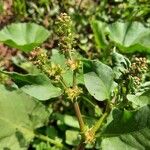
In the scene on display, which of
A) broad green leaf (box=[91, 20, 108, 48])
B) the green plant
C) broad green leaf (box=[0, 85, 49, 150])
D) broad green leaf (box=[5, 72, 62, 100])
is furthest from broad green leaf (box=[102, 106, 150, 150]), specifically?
broad green leaf (box=[91, 20, 108, 48])

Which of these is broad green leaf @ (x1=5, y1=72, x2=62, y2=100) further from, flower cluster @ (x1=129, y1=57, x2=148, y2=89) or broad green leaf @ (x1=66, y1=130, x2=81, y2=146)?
broad green leaf @ (x1=66, y1=130, x2=81, y2=146)

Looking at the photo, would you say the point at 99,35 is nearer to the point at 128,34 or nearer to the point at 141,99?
the point at 128,34

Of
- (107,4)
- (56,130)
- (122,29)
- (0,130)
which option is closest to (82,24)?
(107,4)

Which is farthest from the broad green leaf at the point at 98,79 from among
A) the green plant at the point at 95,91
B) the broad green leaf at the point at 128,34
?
the broad green leaf at the point at 128,34

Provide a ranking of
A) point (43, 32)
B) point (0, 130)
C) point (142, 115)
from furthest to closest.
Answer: point (43, 32) → point (0, 130) → point (142, 115)

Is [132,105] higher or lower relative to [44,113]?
higher

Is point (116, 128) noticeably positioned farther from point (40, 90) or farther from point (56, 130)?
point (56, 130)
